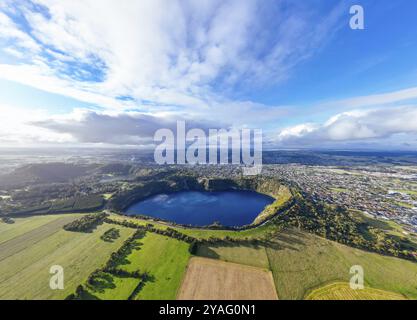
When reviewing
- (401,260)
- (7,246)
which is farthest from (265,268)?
(7,246)

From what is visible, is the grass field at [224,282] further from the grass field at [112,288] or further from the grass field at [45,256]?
the grass field at [45,256]

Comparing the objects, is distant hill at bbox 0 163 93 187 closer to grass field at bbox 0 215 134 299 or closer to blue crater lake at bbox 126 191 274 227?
blue crater lake at bbox 126 191 274 227

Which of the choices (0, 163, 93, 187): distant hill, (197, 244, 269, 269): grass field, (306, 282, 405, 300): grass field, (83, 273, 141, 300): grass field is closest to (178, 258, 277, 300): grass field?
(197, 244, 269, 269): grass field

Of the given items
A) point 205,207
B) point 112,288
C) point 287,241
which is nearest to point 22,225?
point 112,288

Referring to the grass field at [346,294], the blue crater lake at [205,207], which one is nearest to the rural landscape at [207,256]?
the grass field at [346,294]

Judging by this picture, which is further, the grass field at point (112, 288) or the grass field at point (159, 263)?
the grass field at point (159, 263)

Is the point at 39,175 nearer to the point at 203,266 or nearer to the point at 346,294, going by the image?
the point at 203,266
